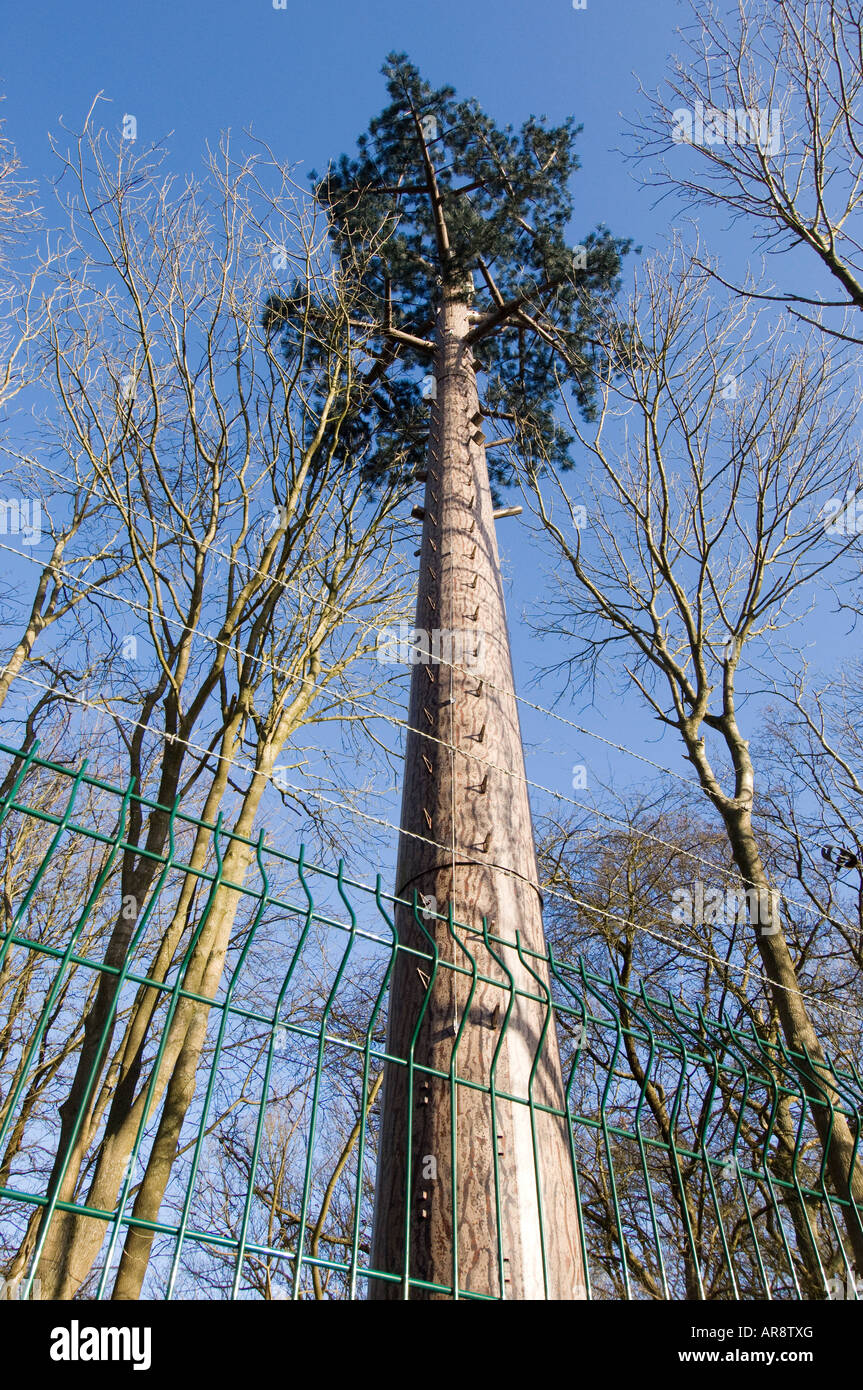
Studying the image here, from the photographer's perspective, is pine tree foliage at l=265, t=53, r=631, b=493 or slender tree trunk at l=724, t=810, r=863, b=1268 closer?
slender tree trunk at l=724, t=810, r=863, b=1268

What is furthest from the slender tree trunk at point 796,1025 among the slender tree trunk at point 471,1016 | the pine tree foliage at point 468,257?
the pine tree foliage at point 468,257

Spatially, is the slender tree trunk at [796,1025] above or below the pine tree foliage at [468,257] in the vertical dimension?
below

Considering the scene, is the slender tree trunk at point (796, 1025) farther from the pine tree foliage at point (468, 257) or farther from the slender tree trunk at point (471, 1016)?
the pine tree foliage at point (468, 257)

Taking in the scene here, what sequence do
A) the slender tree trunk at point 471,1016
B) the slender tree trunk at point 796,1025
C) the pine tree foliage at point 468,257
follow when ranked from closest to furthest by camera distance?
the slender tree trunk at point 471,1016 → the slender tree trunk at point 796,1025 → the pine tree foliage at point 468,257

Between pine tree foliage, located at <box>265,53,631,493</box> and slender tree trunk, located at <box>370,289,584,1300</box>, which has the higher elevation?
pine tree foliage, located at <box>265,53,631,493</box>

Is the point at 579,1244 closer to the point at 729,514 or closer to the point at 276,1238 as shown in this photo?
the point at 729,514

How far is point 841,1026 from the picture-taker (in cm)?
852

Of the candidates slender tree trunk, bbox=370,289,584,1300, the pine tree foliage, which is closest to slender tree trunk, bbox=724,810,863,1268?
slender tree trunk, bbox=370,289,584,1300

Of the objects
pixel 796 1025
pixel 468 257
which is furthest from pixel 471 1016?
pixel 468 257

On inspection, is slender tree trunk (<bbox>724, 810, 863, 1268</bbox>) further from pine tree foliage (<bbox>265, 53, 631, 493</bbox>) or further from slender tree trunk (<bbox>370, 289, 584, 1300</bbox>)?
pine tree foliage (<bbox>265, 53, 631, 493</bbox>)

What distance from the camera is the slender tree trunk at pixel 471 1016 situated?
252 cm

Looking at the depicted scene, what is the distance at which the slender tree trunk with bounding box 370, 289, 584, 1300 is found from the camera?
8.27ft
